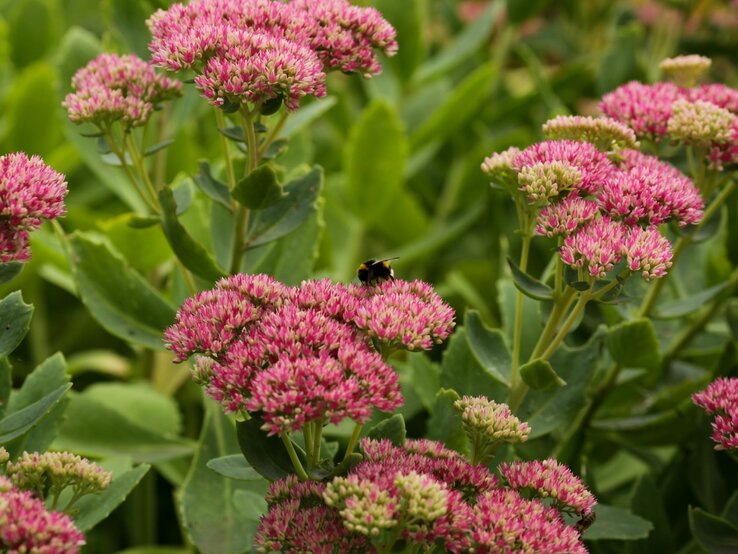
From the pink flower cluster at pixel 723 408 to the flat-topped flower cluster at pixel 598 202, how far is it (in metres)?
0.19

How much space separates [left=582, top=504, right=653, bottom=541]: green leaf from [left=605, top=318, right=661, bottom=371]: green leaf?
0.78ft

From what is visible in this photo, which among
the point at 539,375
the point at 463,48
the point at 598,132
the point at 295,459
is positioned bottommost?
the point at 295,459

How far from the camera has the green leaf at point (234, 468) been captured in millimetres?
1345

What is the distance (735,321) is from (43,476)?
1.18m

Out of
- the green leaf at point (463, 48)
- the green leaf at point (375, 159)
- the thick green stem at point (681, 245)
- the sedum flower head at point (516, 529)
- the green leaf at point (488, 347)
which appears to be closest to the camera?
the sedum flower head at point (516, 529)

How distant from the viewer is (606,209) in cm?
143

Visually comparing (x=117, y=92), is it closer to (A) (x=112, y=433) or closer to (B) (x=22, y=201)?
(B) (x=22, y=201)

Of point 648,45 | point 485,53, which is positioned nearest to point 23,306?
point 485,53

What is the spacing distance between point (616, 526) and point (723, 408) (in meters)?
0.29

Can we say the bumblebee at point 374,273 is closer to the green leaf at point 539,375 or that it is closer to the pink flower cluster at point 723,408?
the green leaf at point 539,375

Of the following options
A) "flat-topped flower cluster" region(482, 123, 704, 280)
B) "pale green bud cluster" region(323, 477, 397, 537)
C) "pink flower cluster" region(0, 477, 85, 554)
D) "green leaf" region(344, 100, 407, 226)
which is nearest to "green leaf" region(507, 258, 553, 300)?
"flat-topped flower cluster" region(482, 123, 704, 280)


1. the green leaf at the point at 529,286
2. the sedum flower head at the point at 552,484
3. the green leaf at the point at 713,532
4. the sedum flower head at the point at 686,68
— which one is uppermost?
the sedum flower head at the point at 686,68

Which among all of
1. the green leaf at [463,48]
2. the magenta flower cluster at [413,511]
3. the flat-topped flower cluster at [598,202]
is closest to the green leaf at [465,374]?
the flat-topped flower cluster at [598,202]

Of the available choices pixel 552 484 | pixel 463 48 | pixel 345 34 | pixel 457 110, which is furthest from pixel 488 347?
pixel 463 48
